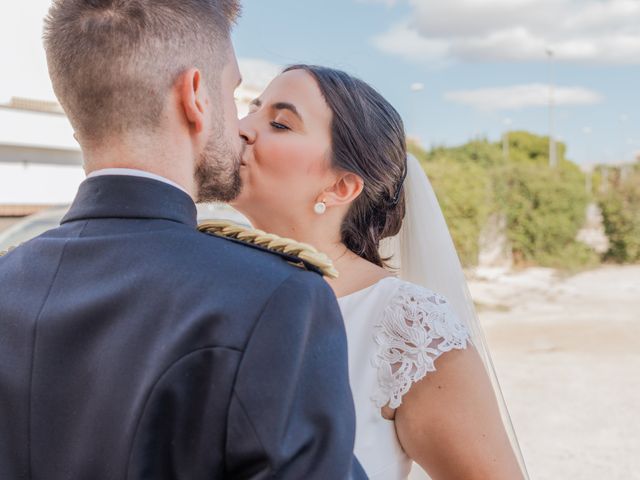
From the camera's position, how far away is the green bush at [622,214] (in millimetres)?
16891

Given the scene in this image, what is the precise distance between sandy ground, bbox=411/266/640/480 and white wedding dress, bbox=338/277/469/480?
429mm

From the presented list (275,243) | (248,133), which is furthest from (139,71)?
(248,133)

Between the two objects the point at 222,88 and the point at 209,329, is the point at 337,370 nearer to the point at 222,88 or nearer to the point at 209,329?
the point at 209,329

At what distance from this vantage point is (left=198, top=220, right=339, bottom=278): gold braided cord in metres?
1.04

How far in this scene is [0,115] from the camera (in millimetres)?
13633

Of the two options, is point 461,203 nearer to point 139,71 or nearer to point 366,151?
point 366,151

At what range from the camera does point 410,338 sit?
69.7 inches

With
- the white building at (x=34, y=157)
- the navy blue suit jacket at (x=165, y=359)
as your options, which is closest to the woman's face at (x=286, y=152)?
the navy blue suit jacket at (x=165, y=359)

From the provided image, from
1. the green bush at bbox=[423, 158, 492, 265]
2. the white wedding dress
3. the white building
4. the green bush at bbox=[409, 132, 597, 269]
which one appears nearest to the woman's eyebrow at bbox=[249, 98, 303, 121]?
the white wedding dress

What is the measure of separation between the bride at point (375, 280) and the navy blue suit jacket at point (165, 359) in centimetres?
70

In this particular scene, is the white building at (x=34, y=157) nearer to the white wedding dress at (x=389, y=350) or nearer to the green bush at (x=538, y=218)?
the green bush at (x=538, y=218)

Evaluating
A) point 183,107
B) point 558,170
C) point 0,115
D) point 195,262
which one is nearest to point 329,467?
point 195,262

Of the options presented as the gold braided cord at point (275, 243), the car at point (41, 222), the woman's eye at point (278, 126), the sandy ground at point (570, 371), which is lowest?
the sandy ground at point (570, 371)

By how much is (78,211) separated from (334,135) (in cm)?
96
